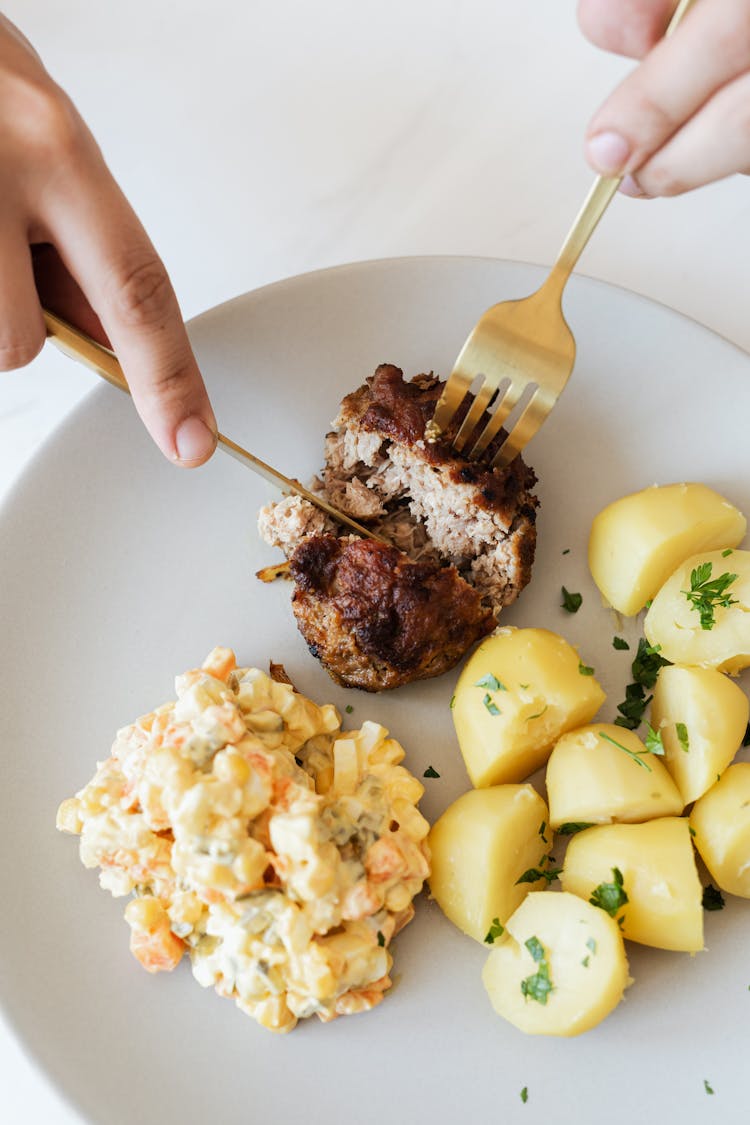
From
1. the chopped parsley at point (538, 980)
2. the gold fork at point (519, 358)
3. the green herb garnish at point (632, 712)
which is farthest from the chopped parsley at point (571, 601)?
the chopped parsley at point (538, 980)

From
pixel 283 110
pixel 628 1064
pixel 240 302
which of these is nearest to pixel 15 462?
pixel 240 302

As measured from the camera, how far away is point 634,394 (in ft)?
12.9

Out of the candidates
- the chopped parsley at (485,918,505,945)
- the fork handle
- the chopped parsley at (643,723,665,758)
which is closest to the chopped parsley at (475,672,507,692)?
the chopped parsley at (643,723,665,758)

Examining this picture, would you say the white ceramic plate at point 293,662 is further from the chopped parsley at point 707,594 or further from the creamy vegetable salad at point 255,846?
the chopped parsley at point 707,594

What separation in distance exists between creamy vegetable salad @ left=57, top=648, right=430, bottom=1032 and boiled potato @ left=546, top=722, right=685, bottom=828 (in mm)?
487

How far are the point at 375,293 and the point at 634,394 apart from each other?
3.64 feet

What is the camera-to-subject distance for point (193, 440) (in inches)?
130

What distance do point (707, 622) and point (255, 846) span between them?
5.56 ft

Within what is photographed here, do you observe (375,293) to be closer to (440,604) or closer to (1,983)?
(440,604)

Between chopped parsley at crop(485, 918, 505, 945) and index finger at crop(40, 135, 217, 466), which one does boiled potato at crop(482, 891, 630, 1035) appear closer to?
chopped parsley at crop(485, 918, 505, 945)

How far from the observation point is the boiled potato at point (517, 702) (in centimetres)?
339

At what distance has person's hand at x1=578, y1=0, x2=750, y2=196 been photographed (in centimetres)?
263

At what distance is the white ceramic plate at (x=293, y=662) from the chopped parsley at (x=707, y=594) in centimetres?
34

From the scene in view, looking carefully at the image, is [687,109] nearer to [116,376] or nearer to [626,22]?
[626,22]
